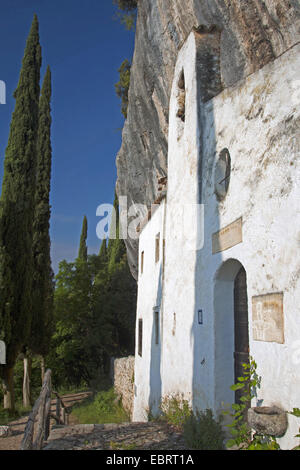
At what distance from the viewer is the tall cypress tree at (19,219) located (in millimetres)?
11500

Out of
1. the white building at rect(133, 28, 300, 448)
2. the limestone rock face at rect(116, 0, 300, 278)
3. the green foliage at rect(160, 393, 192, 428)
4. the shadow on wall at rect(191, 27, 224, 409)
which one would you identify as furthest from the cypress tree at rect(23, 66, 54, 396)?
the shadow on wall at rect(191, 27, 224, 409)

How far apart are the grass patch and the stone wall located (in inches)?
11.3

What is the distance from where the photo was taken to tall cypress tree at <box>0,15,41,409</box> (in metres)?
11.5

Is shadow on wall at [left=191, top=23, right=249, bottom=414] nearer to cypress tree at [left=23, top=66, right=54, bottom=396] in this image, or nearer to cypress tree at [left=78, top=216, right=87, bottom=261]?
cypress tree at [left=23, top=66, right=54, bottom=396]

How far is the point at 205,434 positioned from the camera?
15.5ft

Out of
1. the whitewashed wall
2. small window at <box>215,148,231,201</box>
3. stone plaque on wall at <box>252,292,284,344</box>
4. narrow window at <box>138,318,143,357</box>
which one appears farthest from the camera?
narrow window at <box>138,318,143,357</box>

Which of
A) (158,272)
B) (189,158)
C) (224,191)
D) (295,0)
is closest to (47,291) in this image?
(158,272)

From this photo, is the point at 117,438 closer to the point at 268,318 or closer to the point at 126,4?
the point at 268,318

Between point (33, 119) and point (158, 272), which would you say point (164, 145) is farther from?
point (33, 119)

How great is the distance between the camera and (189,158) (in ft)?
23.4

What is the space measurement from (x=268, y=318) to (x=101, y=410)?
12727mm

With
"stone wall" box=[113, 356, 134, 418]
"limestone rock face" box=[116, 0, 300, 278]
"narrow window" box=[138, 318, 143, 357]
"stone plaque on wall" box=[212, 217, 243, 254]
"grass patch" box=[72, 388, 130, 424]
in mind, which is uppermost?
"limestone rock face" box=[116, 0, 300, 278]
